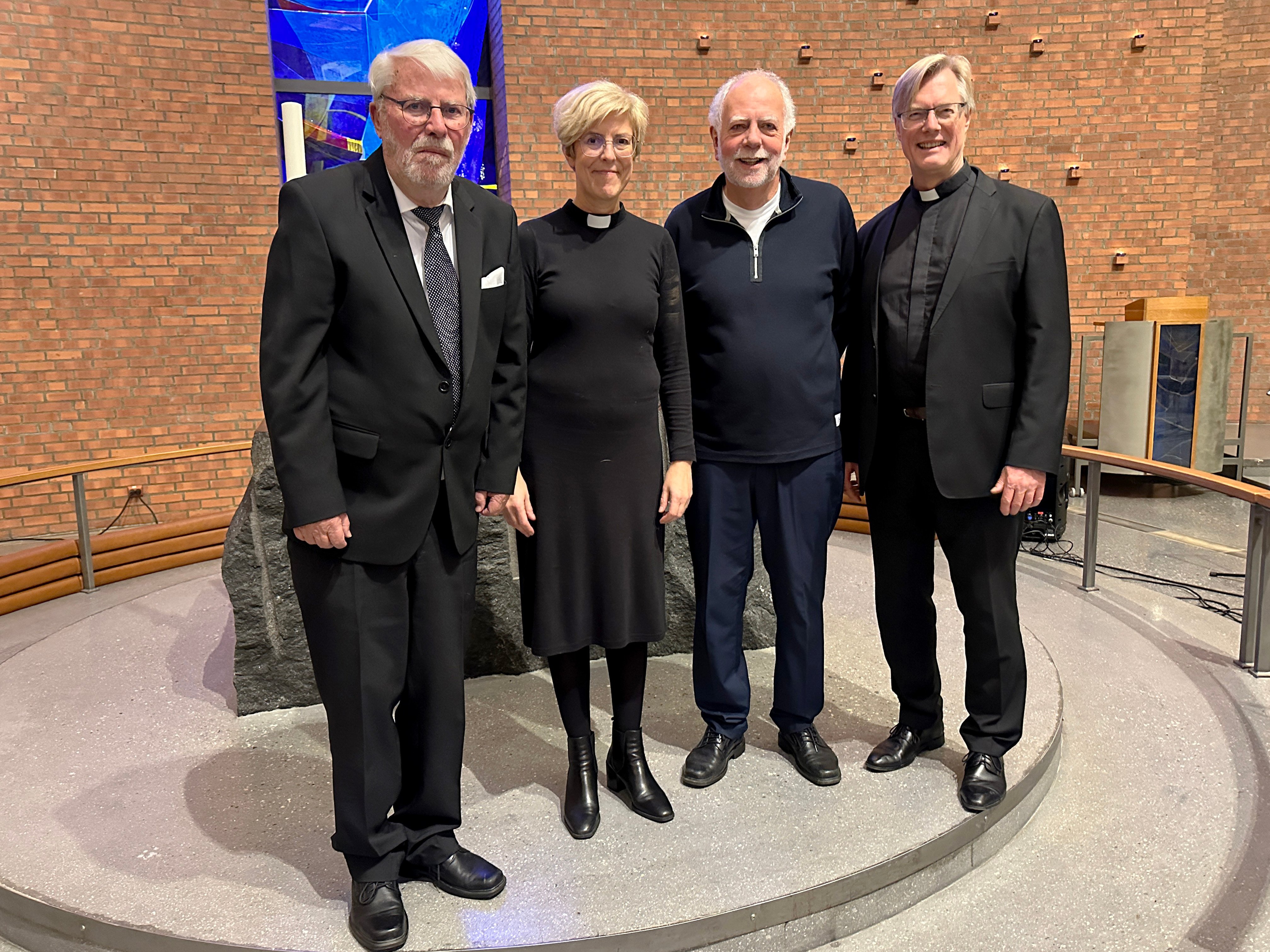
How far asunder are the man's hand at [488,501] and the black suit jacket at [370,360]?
80 millimetres

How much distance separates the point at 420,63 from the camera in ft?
5.49

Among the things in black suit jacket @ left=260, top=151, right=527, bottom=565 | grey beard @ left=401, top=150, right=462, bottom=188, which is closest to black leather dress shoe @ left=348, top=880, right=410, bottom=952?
black suit jacket @ left=260, top=151, right=527, bottom=565

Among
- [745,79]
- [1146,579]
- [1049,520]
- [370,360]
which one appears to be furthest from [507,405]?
[1049,520]

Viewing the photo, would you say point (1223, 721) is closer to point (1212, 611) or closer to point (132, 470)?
point (1212, 611)

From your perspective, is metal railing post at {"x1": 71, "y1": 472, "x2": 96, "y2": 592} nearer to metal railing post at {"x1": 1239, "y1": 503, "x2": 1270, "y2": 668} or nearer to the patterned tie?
the patterned tie

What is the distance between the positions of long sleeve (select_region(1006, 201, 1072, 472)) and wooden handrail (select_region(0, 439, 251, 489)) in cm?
419

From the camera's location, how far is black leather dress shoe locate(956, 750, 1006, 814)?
231 cm

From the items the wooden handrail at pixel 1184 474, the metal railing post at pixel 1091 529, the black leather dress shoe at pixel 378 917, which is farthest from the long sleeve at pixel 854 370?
the metal railing post at pixel 1091 529

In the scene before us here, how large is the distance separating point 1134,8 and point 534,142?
184 inches

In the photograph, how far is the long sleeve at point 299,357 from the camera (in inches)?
66.6

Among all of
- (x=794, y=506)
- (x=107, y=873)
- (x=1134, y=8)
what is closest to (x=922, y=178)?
(x=794, y=506)

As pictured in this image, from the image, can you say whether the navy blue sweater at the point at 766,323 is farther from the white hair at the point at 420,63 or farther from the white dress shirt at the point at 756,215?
the white hair at the point at 420,63

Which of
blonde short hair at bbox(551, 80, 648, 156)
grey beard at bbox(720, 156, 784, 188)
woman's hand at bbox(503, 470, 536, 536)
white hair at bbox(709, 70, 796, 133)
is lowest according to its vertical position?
woman's hand at bbox(503, 470, 536, 536)

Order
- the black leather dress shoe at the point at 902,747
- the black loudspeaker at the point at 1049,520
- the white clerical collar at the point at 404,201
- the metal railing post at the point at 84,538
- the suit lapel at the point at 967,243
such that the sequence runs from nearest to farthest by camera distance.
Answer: the white clerical collar at the point at 404,201, the suit lapel at the point at 967,243, the black leather dress shoe at the point at 902,747, the metal railing post at the point at 84,538, the black loudspeaker at the point at 1049,520
